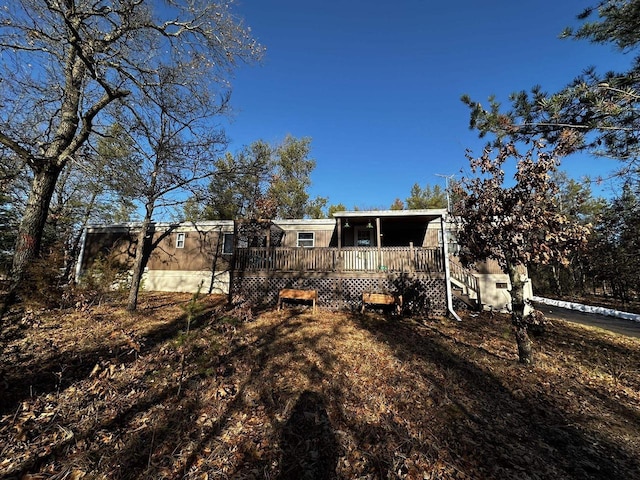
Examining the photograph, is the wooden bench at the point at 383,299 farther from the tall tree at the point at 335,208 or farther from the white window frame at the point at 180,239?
the tall tree at the point at 335,208

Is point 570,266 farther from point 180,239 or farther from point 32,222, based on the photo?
point 32,222

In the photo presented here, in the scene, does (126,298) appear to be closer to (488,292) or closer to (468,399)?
(468,399)

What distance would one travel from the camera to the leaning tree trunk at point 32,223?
702 centimetres

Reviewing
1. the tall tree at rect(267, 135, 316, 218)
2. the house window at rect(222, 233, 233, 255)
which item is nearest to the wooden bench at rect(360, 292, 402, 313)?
the house window at rect(222, 233, 233, 255)

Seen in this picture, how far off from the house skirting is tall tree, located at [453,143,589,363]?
12323 millimetres

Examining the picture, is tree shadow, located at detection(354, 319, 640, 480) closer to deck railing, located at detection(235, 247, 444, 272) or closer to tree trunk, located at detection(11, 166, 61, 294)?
deck railing, located at detection(235, 247, 444, 272)

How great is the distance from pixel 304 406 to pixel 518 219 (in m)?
5.49

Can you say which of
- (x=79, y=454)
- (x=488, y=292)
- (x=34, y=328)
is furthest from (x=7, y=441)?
(x=488, y=292)

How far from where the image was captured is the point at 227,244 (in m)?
15.2

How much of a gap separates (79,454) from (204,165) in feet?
30.5

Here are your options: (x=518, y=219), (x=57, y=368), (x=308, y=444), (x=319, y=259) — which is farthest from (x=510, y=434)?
(x=319, y=259)

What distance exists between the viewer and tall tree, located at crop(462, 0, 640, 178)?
4953 mm

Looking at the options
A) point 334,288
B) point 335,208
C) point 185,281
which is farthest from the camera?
point 335,208

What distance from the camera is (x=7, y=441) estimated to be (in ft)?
10.3
